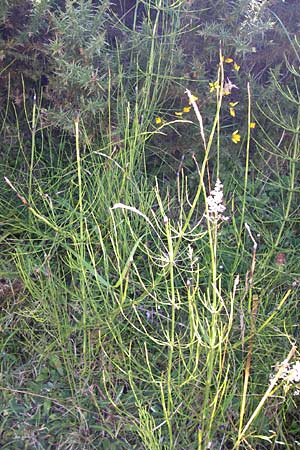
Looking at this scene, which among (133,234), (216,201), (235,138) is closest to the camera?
(216,201)

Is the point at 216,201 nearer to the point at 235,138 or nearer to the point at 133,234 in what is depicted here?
the point at 133,234

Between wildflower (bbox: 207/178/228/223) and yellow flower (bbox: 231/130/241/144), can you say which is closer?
wildflower (bbox: 207/178/228/223)

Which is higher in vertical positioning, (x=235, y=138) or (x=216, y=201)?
(x=216, y=201)

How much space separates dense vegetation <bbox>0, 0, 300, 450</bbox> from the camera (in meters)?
1.95

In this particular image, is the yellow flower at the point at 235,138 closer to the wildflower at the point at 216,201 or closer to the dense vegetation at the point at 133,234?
the dense vegetation at the point at 133,234

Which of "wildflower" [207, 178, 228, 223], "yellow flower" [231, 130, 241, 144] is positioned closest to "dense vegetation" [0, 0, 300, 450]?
"yellow flower" [231, 130, 241, 144]

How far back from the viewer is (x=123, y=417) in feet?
6.50

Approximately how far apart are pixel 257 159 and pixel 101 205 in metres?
1.04

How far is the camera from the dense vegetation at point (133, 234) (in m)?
1.95

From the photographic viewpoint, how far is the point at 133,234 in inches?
67.5

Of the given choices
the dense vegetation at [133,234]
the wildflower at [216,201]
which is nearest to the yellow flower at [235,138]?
the dense vegetation at [133,234]

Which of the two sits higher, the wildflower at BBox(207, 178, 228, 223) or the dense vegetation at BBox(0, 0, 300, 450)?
the wildflower at BBox(207, 178, 228, 223)

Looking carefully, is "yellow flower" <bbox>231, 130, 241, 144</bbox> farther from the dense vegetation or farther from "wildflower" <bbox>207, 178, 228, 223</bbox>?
"wildflower" <bbox>207, 178, 228, 223</bbox>

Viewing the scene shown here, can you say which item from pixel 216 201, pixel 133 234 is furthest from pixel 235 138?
pixel 216 201
